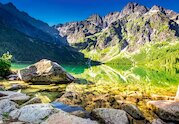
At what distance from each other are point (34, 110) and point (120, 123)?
252 inches

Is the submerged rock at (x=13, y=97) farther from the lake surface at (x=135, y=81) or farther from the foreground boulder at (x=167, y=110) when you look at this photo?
the lake surface at (x=135, y=81)

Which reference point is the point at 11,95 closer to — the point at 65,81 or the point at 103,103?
the point at 103,103

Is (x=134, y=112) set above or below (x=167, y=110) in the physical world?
below

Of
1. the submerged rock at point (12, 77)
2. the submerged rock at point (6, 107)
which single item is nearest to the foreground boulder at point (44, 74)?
the submerged rock at point (12, 77)

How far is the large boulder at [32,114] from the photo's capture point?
58.5 ft

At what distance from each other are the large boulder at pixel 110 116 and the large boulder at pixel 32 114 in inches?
144

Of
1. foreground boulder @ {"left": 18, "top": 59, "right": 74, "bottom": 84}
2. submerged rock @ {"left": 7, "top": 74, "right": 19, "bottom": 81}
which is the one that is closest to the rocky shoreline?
foreground boulder @ {"left": 18, "top": 59, "right": 74, "bottom": 84}

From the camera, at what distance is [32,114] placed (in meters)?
18.3

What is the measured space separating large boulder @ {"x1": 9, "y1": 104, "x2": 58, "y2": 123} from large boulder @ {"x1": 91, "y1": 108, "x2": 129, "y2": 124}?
3.66 metres

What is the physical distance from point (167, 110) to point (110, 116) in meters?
5.75

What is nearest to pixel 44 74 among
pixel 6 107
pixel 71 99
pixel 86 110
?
pixel 71 99

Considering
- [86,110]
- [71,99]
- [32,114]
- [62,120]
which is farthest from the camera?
[71,99]

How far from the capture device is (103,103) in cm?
2692

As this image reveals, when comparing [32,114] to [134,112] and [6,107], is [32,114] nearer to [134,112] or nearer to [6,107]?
[6,107]
